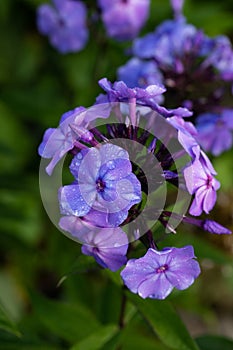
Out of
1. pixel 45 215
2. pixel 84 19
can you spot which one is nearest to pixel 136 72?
pixel 84 19

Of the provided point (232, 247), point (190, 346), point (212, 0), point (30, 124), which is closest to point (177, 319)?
point (190, 346)

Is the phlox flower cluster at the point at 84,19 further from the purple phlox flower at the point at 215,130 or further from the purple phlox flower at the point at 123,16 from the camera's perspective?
the purple phlox flower at the point at 215,130

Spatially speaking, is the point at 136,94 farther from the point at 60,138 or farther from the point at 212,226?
the point at 212,226

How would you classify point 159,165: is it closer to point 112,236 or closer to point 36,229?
point 112,236

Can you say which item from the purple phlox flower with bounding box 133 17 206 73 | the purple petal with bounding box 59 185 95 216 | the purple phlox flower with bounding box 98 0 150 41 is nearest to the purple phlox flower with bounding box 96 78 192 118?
the purple petal with bounding box 59 185 95 216

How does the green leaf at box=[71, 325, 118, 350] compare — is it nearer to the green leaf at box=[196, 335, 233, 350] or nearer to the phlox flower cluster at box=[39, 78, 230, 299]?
the green leaf at box=[196, 335, 233, 350]

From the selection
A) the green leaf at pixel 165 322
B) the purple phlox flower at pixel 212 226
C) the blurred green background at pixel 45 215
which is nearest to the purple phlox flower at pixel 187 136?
the purple phlox flower at pixel 212 226
